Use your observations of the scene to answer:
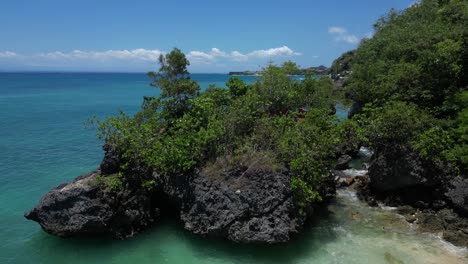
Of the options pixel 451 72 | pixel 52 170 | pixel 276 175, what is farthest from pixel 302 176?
pixel 52 170

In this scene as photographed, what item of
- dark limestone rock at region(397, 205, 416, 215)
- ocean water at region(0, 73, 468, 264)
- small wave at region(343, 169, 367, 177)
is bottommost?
ocean water at region(0, 73, 468, 264)

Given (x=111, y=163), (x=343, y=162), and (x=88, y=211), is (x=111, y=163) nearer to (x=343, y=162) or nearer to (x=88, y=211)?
(x=88, y=211)

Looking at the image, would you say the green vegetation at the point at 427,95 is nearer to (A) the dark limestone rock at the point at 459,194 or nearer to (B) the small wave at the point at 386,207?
(A) the dark limestone rock at the point at 459,194

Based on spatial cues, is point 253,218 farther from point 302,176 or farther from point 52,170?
point 52,170

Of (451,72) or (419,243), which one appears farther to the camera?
(451,72)

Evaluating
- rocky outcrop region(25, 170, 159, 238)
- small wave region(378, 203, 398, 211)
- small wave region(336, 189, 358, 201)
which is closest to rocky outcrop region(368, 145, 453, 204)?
small wave region(378, 203, 398, 211)

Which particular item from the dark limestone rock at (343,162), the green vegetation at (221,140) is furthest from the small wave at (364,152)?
the green vegetation at (221,140)

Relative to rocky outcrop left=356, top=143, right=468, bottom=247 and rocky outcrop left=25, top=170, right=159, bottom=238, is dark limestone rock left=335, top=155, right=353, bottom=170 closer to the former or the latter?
rocky outcrop left=356, top=143, right=468, bottom=247
